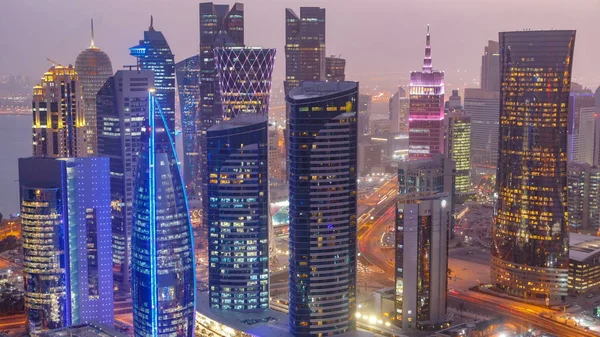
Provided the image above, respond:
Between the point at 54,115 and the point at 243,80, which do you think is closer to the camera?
the point at 54,115

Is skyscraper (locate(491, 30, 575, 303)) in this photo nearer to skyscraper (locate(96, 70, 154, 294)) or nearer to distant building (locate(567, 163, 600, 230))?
distant building (locate(567, 163, 600, 230))

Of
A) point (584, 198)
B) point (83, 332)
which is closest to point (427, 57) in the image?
point (584, 198)

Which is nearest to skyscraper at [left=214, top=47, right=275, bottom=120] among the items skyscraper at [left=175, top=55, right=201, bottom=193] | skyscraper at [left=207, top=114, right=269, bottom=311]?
skyscraper at [left=207, top=114, right=269, bottom=311]

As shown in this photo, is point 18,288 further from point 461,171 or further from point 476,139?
point 476,139

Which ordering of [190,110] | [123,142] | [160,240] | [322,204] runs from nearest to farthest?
[160,240] → [322,204] → [123,142] → [190,110]

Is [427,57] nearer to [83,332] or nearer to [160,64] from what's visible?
[160,64]

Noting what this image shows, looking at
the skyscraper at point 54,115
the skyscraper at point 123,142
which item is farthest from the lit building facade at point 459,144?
the skyscraper at point 54,115
